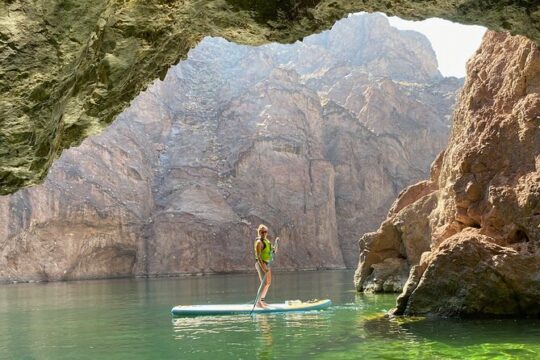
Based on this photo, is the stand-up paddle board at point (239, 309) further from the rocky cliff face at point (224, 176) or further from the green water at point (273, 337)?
the rocky cliff face at point (224, 176)

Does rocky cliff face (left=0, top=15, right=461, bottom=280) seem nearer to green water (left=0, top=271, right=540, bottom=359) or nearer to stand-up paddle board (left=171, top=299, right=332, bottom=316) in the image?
green water (left=0, top=271, right=540, bottom=359)

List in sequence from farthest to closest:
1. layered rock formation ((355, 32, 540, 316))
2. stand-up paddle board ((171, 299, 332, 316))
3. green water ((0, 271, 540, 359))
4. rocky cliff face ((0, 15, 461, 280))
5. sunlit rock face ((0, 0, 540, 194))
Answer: rocky cliff face ((0, 15, 461, 280))
stand-up paddle board ((171, 299, 332, 316))
layered rock formation ((355, 32, 540, 316))
green water ((0, 271, 540, 359))
sunlit rock face ((0, 0, 540, 194))

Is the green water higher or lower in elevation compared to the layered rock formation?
lower

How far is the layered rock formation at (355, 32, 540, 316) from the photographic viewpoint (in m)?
12.9

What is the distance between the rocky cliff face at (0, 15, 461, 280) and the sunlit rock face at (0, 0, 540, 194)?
56.9 m

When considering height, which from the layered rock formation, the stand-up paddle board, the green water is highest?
the layered rock formation

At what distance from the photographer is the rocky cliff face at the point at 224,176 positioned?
61656 millimetres

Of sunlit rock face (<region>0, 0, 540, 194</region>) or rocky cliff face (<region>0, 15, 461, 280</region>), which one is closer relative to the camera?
sunlit rock face (<region>0, 0, 540, 194</region>)

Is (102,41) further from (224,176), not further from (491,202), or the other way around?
(224,176)

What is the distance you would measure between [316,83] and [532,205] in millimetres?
100034

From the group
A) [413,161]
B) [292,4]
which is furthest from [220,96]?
[292,4]

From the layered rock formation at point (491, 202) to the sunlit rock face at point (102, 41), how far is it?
24.1 ft

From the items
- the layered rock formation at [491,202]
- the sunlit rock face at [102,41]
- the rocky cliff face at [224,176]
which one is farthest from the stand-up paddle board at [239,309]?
the rocky cliff face at [224,176]

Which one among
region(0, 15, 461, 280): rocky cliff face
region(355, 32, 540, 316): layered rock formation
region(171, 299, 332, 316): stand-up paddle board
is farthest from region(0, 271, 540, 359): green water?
region(0, 15, 461, 280): rocky cliff face
